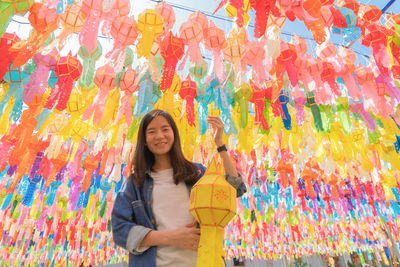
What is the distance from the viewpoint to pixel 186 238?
741mm

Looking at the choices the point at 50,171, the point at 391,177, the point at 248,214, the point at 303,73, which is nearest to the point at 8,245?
the point at 50,171

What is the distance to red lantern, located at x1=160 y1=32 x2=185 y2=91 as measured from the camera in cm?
180

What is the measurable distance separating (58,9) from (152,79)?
694mm

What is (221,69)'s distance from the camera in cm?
187

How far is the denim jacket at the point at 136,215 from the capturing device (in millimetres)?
801

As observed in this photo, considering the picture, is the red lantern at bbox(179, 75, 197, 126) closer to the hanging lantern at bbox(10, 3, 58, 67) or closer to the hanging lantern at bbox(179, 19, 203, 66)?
the hanging lantern at bbox(179, 19, 203, 66)

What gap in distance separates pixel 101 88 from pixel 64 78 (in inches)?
10.7

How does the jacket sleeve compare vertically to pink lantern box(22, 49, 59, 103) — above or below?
below

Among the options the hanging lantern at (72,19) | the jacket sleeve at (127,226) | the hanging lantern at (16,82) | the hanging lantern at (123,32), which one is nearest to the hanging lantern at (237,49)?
the hanging lantern at (123,32)

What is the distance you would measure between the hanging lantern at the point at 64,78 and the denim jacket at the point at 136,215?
1164 mm

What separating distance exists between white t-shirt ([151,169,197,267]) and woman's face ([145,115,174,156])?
105 mm

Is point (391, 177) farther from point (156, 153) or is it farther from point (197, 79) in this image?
point (156, 153)

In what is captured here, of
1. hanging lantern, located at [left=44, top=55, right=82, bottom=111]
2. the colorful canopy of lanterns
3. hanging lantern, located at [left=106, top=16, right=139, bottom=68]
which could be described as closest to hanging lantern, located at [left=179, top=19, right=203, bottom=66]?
the colorful canopy of lanterns

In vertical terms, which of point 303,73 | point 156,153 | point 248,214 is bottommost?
point 156,153
